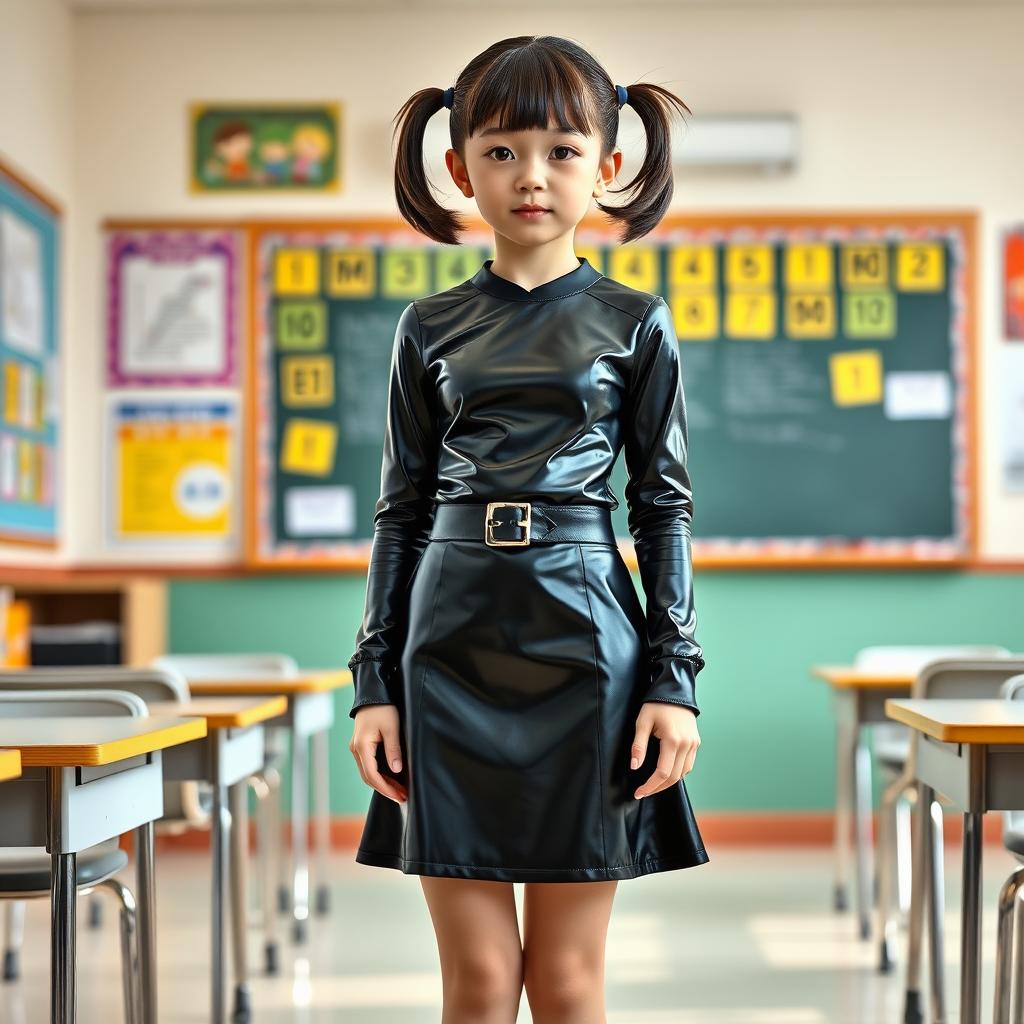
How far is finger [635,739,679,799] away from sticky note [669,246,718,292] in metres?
4.01

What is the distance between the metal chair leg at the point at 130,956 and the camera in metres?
2.08

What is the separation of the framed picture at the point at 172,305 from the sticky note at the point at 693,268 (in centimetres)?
164

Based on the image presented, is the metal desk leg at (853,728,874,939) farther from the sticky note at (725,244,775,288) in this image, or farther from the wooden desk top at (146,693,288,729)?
the sticky note at (725,244,775,288)

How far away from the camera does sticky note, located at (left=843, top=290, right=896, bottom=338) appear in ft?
16.6

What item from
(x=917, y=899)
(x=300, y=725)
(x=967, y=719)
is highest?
(x=967, y=719)

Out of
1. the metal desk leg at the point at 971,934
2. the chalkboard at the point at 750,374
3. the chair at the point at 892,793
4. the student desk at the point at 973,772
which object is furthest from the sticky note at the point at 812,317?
the metal desk leg at the point at 971,934

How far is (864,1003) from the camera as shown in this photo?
9.70 feet

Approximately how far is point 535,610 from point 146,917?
1.21 meters

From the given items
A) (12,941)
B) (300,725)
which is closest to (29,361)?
(300,725)

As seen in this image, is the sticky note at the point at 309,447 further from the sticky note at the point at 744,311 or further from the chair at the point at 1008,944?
the chair at the point at 1008,944

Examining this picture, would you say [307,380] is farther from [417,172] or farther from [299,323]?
[417,172]

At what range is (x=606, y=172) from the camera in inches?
54.7

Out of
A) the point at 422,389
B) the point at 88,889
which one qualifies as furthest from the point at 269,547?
the point at 422,389

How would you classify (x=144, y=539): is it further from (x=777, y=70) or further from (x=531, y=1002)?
(x=531, y=1002)
